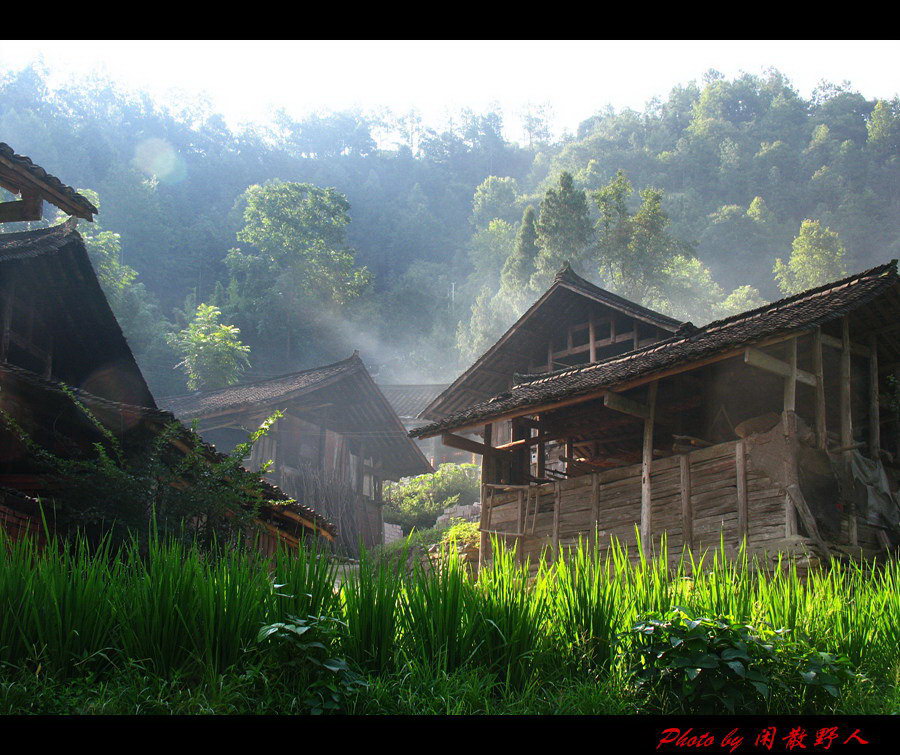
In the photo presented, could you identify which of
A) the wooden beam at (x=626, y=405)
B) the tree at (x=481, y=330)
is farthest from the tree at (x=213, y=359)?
the wooden beam at (x=626, y=405)

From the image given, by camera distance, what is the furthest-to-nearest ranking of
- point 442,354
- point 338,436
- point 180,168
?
point 180,168, point 442,354, point 338,436

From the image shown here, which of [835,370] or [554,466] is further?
[554,466]

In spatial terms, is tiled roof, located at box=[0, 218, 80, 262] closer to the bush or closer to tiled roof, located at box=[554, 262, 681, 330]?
the bush

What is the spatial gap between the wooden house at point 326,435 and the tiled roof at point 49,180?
10.8m

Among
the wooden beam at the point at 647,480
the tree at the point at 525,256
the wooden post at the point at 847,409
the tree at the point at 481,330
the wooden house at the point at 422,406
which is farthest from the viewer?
the tree at the point at 481,330

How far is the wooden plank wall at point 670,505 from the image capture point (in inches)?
455

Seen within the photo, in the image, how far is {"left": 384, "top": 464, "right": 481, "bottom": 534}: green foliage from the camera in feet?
100

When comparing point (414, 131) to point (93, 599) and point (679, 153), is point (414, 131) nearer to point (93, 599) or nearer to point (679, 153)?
point (679, 153)

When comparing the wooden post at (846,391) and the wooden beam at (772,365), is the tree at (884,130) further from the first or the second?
the wooden beam at (772,365)

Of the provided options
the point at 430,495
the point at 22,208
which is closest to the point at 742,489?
the point at 22,208

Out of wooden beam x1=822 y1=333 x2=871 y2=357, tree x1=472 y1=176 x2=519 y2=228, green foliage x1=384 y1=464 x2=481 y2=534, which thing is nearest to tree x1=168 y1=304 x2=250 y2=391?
green foliage x1=384 y1=464 x2=481 y2=534
